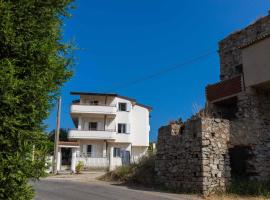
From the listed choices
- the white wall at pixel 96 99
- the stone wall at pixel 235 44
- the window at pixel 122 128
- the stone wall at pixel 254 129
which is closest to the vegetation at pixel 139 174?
the stone wall at pixel 254 129

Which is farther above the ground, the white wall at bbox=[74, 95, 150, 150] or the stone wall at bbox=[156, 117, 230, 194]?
the white wall at bbox=[74, 95, 150, 150]

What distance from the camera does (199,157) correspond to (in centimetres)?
1647

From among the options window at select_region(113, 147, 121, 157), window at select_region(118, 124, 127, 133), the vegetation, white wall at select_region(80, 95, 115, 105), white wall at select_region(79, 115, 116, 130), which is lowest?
the vegetation

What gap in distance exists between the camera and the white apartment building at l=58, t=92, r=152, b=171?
43.1 m

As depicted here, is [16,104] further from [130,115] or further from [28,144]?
[130,115]

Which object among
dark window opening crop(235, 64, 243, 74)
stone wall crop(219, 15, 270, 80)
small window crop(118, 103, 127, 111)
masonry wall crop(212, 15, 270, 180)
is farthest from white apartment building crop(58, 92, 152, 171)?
masonry wall crop(212, 15, 270, 180)

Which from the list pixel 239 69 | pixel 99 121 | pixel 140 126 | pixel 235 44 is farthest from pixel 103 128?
pixel 239 69

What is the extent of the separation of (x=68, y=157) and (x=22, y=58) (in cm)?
4657

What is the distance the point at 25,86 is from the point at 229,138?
14.1 metres

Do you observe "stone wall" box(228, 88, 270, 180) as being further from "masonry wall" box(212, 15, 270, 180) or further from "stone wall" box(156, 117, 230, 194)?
"stone wall" box(156, 117, 230, 194)

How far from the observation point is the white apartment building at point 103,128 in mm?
43094

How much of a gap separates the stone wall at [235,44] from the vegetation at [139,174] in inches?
287

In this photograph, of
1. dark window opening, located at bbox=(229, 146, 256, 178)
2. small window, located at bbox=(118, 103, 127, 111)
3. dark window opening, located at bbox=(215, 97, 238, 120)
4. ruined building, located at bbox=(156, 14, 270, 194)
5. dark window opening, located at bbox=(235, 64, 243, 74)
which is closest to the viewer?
ruined building, located at bbox=(156, 14, 270, 194)

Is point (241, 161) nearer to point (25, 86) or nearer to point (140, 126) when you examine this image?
point (25, 86)
